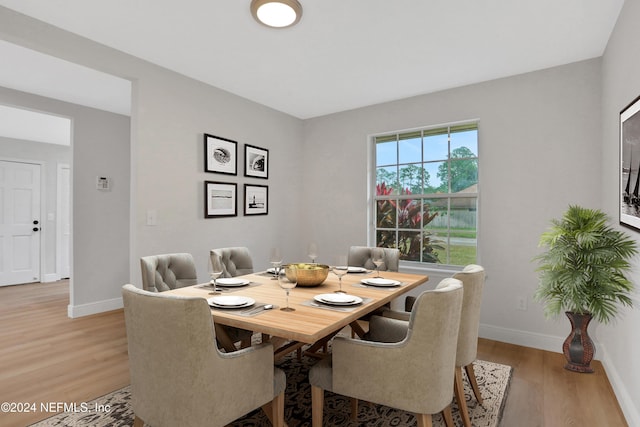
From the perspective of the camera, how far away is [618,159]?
2434 millimetres

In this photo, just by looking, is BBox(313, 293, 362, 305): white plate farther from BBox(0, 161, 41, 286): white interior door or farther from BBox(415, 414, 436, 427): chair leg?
BBox(0, 161, 41, 286): white interior door

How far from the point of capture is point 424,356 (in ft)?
4.92

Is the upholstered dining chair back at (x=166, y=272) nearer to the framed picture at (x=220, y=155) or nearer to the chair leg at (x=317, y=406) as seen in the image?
the framed picture at (x=220, y=155)

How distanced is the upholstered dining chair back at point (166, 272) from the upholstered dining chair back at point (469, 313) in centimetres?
193

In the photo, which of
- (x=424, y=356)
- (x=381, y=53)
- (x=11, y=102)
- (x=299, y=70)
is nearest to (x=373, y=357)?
(x=424, y=356)

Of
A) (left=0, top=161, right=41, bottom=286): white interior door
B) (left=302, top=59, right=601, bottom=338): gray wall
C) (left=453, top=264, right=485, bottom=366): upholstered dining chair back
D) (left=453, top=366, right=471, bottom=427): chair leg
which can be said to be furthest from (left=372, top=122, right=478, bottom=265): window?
(left=0, top=161, right=41, bottom=286): white interior door

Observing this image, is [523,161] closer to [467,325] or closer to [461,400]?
[467,325]

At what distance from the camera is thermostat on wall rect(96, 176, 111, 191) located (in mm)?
4504

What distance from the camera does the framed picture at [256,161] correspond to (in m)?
4.13

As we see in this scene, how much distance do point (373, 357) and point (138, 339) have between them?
3.28 ft

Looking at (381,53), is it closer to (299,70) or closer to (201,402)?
(299,70)

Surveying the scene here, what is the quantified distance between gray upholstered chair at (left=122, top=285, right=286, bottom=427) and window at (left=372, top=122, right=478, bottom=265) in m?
3.01

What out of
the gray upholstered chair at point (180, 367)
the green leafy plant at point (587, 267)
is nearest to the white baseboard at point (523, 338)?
the green leafy plant at point (587, 267)

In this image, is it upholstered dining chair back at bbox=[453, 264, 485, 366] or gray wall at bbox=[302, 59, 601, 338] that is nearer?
upholstered dining chair back at bbox=[453, 264, 485, 366]
